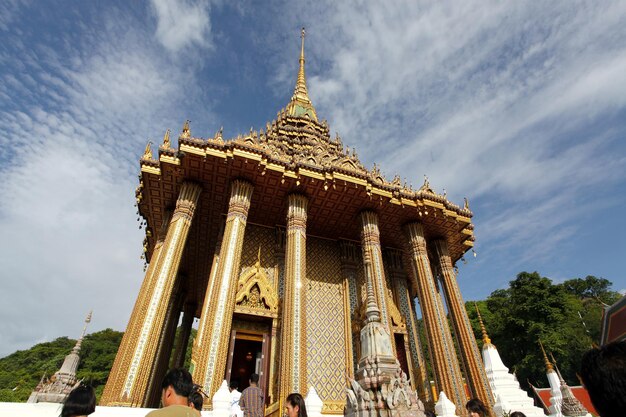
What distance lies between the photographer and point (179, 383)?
268 cm

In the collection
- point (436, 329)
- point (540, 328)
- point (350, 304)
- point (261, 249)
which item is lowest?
point (436, 329)

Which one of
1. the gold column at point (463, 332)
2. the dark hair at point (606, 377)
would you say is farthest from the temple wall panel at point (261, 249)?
the dark hair at point (606, 377)

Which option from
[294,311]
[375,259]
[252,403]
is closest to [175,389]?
[252,403]

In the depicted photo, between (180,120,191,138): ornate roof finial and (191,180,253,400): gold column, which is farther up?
(180,120,191,138): ornate roof finial

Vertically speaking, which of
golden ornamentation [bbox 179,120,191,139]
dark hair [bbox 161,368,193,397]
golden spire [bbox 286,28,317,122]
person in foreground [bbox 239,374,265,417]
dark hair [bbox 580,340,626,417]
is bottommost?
dark hair [bbox 580,340,626,417]

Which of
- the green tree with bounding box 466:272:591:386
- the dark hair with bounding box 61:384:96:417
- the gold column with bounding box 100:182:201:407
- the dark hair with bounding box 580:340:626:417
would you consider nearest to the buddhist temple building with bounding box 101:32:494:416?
the gold column with bounding box 100:182:201:407

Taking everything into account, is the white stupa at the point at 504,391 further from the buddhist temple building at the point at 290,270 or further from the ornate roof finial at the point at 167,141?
the ornate roof finial at the point at 167,141

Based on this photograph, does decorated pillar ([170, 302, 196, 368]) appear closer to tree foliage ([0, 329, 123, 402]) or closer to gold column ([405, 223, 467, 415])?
gold column ([405, 223, 467, 415])

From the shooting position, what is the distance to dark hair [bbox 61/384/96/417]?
104 inches

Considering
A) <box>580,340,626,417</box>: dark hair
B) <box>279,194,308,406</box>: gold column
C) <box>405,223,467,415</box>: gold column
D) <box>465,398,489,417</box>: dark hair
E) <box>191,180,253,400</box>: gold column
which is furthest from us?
<box>405,223,467,415</box>: gold column

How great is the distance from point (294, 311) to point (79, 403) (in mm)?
8210

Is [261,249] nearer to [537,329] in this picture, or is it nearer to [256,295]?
[256,295]

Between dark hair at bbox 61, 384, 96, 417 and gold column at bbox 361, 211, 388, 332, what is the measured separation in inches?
384

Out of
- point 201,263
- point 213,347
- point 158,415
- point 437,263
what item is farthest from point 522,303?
point 158,415
